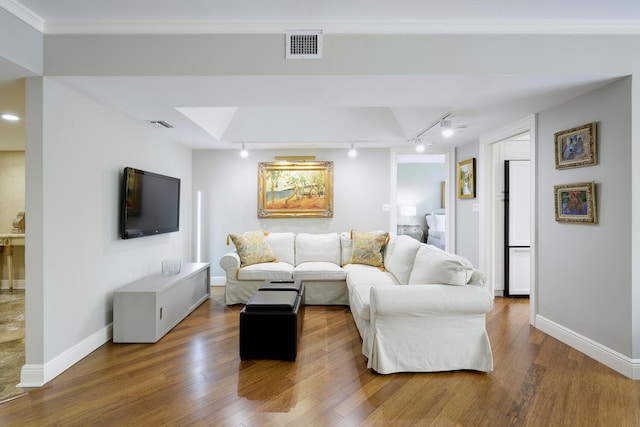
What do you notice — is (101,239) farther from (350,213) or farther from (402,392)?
(350,213)

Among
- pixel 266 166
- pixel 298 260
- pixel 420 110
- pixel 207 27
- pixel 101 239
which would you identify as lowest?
pixel 298 260

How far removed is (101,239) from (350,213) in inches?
130

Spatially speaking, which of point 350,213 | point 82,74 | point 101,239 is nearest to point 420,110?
point 350,213

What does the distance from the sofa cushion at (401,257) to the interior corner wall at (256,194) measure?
1095 mm

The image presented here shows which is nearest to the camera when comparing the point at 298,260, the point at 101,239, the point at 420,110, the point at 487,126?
the point at 101,239

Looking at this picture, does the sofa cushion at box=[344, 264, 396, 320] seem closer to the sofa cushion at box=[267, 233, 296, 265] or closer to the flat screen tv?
the sofa cushion at box=[267, 233, 296, 265]

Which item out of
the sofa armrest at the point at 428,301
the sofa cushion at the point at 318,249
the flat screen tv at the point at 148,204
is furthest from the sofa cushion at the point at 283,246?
the sofa armrest at the point at 428,301

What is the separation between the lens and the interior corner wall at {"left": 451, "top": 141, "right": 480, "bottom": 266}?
415 centimetres

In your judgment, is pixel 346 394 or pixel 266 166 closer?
pixel 346 394

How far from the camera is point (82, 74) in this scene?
6.98 ft

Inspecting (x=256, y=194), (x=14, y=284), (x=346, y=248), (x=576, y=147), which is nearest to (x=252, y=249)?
(x=256, y=194)

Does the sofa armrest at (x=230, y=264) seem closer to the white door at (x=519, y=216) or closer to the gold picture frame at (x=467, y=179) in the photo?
the gold picture frame at (x=467, y=179)

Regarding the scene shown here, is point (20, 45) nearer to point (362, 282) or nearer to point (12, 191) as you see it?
point (362, 282)

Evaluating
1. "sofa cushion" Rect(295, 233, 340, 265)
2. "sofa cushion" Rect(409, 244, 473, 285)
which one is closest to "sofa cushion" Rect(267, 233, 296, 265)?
"sofa cushion" Rect(295, 233, 340, 265)
